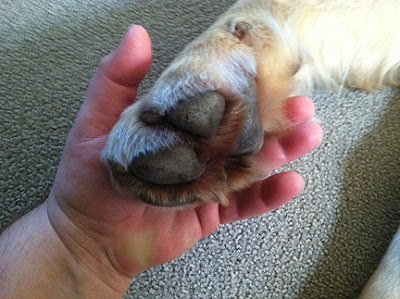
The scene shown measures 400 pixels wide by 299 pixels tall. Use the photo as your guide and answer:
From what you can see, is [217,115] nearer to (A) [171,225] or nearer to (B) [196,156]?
(B) [196,156]

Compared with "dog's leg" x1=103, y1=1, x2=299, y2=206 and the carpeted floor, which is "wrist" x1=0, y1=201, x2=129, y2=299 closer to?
the carpeted floor

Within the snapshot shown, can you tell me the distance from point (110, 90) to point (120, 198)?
199mm

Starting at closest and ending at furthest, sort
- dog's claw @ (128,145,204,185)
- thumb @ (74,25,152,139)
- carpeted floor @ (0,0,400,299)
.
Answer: dog's claw @ (128,145,204,185) → thumb @ (74,25,152,139) → carpeted floor @ (0,0,400,299)

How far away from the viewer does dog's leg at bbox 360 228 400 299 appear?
75 centimetres

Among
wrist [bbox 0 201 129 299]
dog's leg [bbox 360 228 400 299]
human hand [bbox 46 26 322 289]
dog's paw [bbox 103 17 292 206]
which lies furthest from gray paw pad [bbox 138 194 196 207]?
dog's leg [bbox 360 228 400 299]

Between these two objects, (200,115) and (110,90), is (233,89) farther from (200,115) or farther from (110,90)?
(110,90)

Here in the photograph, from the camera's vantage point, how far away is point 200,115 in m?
0.49

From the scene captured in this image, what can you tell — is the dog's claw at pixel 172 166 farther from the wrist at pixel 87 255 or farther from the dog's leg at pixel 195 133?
the wrist at pixel 87 255

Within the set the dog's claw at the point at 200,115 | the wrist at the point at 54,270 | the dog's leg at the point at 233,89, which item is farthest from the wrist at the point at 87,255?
the dog's claw at the point at 200,115

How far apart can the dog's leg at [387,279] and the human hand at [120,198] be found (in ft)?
0.72

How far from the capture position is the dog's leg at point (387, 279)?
0.75 m

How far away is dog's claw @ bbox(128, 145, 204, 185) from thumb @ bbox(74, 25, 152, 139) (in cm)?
28

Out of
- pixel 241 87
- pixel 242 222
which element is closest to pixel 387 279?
pixel 242 222

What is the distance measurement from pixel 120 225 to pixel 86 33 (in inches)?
23.6
